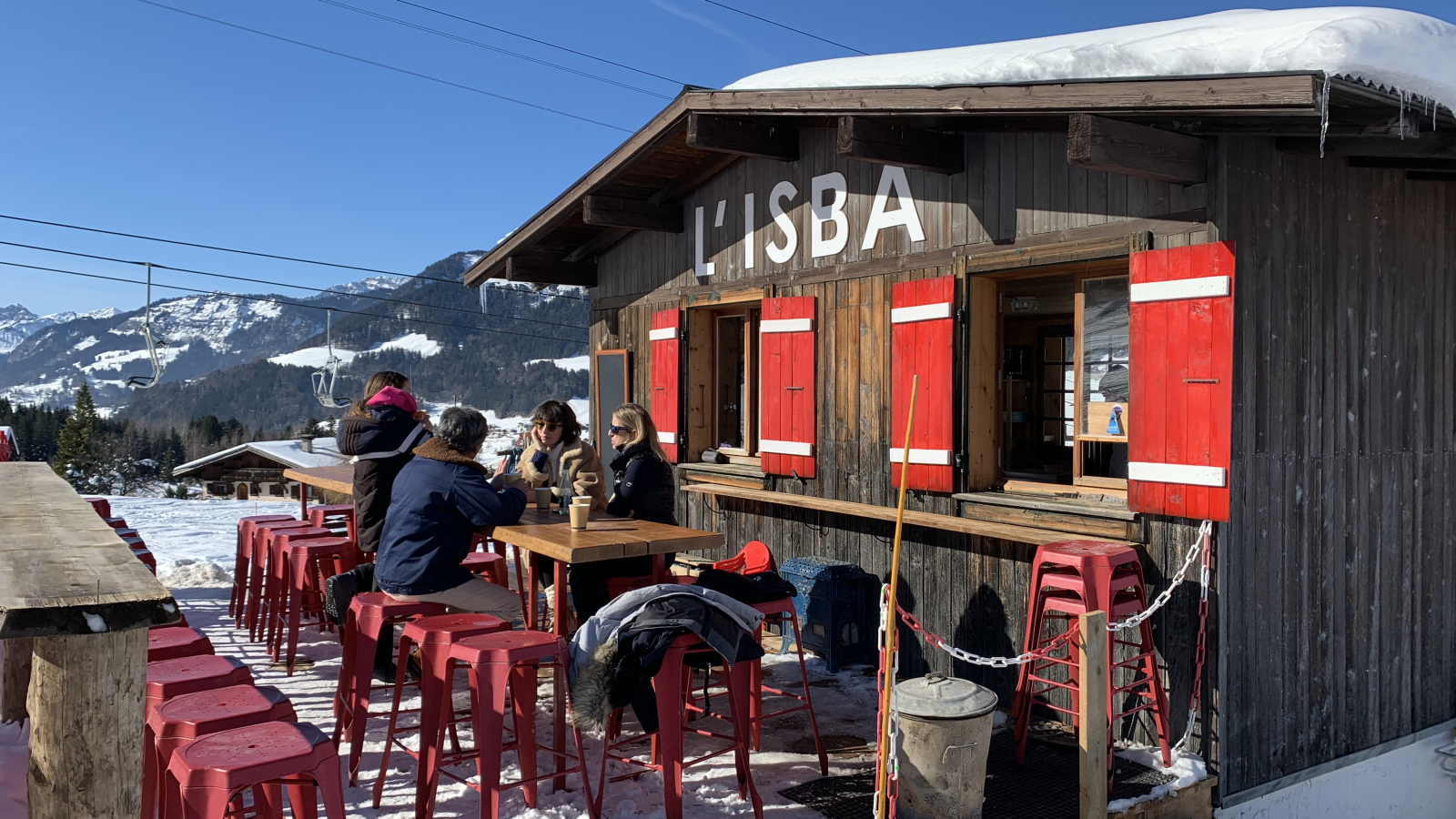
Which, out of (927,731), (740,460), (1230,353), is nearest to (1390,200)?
(1230,353)

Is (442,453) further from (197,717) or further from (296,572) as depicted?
(296,572)

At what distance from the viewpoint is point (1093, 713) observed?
3670mm

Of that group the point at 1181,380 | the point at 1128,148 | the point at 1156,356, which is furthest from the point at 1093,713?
the point at 1128,148

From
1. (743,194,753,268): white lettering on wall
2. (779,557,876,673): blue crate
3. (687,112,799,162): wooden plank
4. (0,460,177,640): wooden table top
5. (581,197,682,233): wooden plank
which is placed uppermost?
(687,112,799,162): wooden plank

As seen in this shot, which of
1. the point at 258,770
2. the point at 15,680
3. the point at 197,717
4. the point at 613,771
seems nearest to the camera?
the point at 258,770

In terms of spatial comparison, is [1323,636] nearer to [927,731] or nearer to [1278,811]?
[1278,811]

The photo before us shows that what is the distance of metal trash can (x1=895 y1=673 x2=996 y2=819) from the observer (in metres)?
3.71

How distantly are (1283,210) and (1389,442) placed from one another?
5.02ft

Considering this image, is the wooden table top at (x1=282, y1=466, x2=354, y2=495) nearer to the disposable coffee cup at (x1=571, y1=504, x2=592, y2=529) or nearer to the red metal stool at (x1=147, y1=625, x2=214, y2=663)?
the disposable coffee cup at (x1=571, y1=504, x2=592, y2=529)

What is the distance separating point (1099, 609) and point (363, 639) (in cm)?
310

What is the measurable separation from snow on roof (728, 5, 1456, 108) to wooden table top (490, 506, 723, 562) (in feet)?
8.28

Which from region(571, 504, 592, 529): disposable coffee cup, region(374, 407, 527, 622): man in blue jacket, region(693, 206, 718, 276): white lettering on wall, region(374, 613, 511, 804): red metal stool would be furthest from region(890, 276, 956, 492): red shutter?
region(374, 613, 511, 804): red metal stool

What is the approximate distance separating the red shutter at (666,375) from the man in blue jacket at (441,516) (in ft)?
11.3

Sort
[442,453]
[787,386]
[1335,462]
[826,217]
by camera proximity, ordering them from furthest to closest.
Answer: [787,386] → [826,217] → [1335,462] → [442,453]
